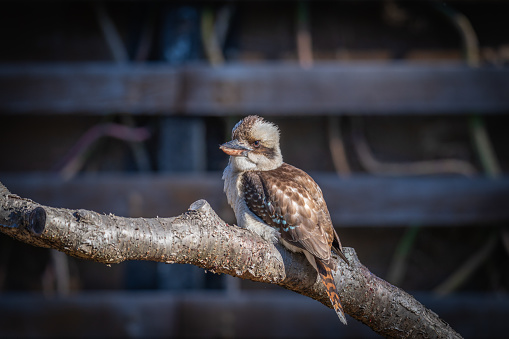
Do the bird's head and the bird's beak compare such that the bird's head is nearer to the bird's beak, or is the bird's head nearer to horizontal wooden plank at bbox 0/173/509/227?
the bird's beak

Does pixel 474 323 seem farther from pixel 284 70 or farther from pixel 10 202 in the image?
pixel 10 202

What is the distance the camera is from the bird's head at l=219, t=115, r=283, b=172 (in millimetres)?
2342

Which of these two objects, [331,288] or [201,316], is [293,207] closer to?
[331,288]

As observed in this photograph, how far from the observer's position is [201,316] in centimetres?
331

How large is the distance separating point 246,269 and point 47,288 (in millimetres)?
2337

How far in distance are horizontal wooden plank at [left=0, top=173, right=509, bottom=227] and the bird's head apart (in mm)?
934

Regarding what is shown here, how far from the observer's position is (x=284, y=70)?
135 inches

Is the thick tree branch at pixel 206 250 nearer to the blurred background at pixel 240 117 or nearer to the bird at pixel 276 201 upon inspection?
the bird at pixel 276 201

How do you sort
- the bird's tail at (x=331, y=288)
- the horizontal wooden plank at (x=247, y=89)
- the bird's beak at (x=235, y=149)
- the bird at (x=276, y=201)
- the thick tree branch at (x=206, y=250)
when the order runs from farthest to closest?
the horizontal wooden plank at (x=247, y=89)
the bird's beak at (x=235, y=149)
the bird at (x=276, y=201)
the bird's tail at (x=331, y=288)
the thick tree branch at (x=206, y=250)

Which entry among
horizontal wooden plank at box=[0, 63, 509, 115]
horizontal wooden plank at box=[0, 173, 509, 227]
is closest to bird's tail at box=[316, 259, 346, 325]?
horizontal wooden plank at box=[0, 173, 509, 227]

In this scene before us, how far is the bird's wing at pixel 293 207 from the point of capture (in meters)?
1.92

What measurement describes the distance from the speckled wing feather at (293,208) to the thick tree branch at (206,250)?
0.07 metres

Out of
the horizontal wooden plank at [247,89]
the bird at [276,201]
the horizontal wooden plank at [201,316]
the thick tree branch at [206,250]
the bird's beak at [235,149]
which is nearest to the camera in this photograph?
the thick tree branch at [206,250]

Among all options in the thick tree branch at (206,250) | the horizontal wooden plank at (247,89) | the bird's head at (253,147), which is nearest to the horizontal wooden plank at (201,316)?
the horizontal wooden plank at (247,89)
